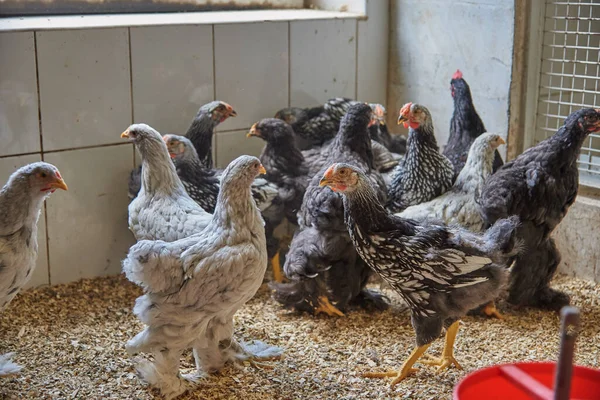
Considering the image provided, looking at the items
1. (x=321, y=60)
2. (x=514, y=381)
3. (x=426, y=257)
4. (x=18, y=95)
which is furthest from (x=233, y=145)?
(x=514, y=381)

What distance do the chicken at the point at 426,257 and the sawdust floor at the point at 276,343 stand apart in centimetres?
21

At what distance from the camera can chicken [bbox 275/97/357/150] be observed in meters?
4.74

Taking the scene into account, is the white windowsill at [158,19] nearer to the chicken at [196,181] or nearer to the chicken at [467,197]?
the chicken at [196,181]

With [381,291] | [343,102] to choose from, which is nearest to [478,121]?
[343,102]

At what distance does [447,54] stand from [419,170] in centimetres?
124

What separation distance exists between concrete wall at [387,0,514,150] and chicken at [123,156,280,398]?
2.13 meters

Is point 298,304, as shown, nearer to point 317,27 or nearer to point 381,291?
point 381,291

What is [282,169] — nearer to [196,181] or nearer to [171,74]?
[196,181]

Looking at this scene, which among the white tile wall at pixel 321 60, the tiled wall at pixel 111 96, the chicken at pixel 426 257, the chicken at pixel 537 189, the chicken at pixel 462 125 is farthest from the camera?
the white tile wall at pixel 321 60

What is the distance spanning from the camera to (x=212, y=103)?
14.2 ft

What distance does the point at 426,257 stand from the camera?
10.2ft

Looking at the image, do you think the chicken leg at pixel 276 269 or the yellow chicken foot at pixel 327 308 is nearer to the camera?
the yellow chicken foot at pixel 327 308

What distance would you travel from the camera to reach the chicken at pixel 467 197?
3771 mm

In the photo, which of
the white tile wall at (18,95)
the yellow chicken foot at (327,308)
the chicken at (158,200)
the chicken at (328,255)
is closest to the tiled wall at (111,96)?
the white tile wall at (18,95)
